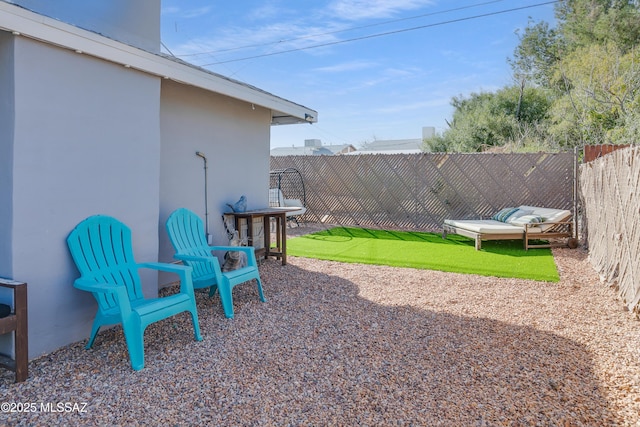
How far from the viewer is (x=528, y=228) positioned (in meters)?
7.40

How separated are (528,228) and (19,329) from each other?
24.2ft

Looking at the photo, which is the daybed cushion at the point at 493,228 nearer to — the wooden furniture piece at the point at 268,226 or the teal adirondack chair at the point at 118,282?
the wooden furniture piece at the point at 268,226

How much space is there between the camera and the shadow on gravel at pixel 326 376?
2242mm

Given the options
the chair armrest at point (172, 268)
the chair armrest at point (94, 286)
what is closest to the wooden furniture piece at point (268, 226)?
the chair armrest at point (172, 268)

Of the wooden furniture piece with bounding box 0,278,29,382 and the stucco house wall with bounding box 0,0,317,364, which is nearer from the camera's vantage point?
the wooden furniture piece with bounding box 0,278,29,382

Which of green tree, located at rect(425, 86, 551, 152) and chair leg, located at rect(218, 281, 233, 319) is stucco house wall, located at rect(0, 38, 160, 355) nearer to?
chair leg, located at rect(218, 281, 233, 319)

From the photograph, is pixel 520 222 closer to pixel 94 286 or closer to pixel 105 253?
pixel 105 253

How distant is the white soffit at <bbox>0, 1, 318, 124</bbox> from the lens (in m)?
2.64

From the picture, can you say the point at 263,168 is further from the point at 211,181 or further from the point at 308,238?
the point at 308,238

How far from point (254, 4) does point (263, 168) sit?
773cm

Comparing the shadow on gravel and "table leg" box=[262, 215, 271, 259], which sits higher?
"table leg" box=[262, 215, 271, 259]

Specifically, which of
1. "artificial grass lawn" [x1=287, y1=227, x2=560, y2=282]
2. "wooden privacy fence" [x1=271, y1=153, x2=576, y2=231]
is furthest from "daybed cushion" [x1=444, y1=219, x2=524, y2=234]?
"wooden privacy fence" [x1=271, y1=153, x2=576, y2=231]

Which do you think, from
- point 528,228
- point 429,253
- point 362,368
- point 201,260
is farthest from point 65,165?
point 528,228

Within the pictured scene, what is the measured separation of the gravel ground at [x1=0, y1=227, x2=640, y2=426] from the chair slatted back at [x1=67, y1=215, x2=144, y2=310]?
414mm
